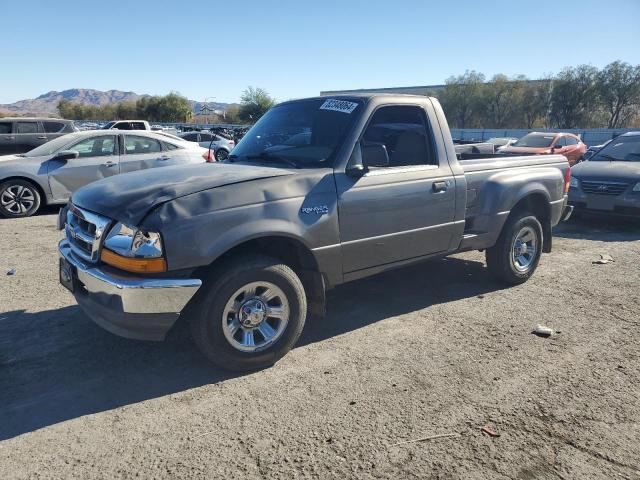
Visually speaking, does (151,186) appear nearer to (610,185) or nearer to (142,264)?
(142,264)

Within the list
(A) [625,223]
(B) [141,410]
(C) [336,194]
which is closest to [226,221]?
(C) [336,194]

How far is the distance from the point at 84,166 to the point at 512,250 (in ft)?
25.2

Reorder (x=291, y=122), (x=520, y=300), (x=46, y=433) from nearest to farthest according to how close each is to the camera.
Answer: (x=46, y=433), (x=291, y=122), (x=520, y=300)

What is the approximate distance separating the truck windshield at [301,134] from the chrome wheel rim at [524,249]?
8.23 ft

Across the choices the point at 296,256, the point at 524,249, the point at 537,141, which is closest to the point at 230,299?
the point at 296,256

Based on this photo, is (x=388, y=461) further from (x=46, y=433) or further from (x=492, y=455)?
(x=46, y=433)

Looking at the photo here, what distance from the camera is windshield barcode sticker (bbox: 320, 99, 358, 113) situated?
421 cm

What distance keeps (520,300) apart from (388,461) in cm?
312

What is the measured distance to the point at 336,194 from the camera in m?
3.83

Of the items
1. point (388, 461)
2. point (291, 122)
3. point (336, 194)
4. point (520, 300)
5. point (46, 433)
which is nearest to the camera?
point (388, 461)

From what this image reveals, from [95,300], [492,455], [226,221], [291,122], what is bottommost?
[492,455]

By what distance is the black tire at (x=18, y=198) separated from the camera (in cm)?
909

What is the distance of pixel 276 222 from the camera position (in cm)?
348

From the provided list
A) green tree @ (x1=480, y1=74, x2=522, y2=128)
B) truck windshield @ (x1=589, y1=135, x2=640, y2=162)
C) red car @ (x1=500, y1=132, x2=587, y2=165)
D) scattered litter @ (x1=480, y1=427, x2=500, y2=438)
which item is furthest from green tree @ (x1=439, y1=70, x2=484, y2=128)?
scattered litter @ (x1=480, y1=427, x2=500, y2=438)
